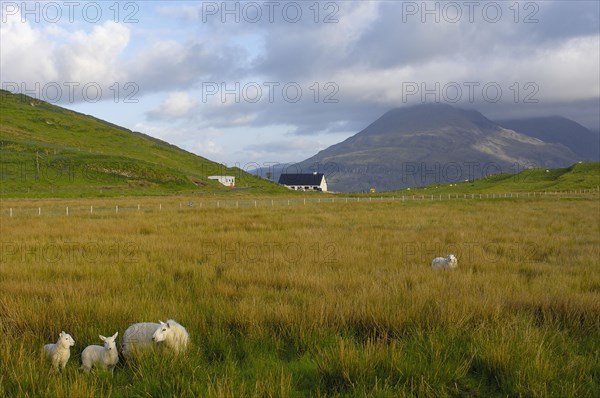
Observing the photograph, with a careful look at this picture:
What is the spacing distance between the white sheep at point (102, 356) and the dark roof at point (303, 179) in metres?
161

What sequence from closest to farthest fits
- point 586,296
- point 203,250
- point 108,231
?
point 586,296, point 203,250, point 108,231

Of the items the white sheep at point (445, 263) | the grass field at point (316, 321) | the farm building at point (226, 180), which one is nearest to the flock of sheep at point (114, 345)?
the grass field at point (316, 321)

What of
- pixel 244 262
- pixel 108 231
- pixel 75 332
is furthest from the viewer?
pixel 108 231

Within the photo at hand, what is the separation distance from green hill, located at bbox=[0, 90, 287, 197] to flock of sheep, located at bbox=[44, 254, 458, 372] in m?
71.6

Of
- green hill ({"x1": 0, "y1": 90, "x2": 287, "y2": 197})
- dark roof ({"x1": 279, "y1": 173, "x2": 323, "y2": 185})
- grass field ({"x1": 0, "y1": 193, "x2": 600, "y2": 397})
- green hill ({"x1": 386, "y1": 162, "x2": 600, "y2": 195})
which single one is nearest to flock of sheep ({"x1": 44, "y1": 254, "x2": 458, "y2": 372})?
grass field ({"x1": 0, "y1": 193, "x2": 600, "y2": 397})

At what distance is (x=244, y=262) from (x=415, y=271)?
443cm

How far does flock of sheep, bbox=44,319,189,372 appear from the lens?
499cm

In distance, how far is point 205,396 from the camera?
4098mm

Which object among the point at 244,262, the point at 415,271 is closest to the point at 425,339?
the point at 415,271

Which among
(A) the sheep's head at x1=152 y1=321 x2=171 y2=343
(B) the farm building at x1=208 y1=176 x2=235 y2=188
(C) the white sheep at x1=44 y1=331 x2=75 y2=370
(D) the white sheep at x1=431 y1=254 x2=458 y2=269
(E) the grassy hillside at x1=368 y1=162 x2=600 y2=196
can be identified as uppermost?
(B) the farm building at x1=208 y1=176 x2=235 y2=188

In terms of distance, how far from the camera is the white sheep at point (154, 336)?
5102 mm

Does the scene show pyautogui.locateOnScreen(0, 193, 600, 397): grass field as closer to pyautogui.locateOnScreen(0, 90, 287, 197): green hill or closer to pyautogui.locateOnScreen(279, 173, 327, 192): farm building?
pyautogui.locateOnScreen(0, 90, 287, 197): green hill

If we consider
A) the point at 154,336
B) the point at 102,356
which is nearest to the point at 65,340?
the point at 102,356

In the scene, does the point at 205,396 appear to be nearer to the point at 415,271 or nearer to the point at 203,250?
the point at 415,271
